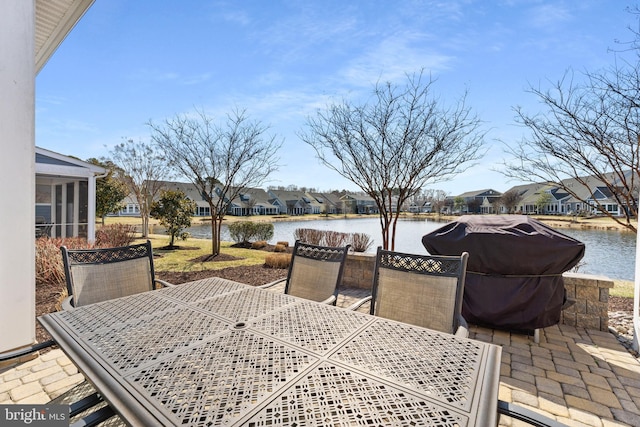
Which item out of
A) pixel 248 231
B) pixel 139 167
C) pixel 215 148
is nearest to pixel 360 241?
pixel 248 231

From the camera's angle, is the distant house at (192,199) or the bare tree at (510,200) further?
the distant house at (192,199)

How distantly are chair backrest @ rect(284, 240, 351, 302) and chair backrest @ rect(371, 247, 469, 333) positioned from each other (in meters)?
0.39

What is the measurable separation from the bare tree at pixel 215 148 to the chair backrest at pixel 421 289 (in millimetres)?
7860

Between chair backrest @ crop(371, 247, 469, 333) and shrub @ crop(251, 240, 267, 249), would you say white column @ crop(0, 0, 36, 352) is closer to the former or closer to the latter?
chair backrest @ crop(371, 247, 469, 333)

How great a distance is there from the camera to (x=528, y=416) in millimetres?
1111

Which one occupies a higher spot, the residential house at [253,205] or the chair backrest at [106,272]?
the residential house at [253,205]

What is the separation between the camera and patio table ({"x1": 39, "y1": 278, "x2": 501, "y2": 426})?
0.97 m

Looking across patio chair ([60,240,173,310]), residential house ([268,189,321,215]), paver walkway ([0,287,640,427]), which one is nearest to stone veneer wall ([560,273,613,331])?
paver walkway ([0,287,640,427])

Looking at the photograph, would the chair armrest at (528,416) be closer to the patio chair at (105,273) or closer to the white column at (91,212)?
the patio chair at (105,273)

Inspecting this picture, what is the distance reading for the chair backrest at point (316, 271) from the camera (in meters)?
2.65

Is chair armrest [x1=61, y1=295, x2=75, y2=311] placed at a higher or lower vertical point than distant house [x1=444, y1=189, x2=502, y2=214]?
lower

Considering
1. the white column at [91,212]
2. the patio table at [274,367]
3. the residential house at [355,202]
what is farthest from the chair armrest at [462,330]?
the residential house at [355,202]

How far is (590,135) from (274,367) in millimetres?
5793

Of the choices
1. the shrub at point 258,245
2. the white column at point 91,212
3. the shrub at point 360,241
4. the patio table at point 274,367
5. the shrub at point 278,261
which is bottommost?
the shrub at point 258,245
